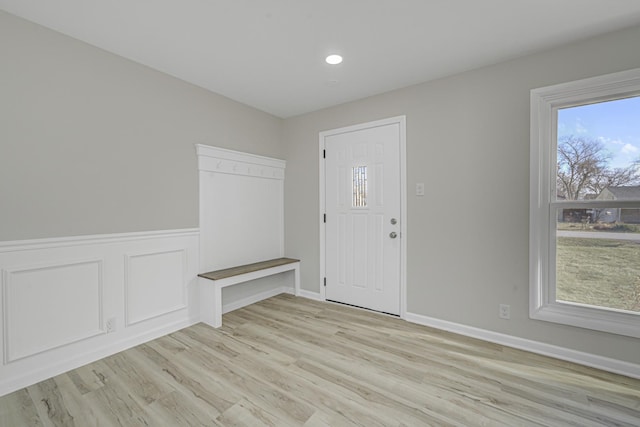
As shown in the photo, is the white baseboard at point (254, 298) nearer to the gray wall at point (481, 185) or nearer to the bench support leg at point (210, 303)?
the bench support leg at point (210, 303)

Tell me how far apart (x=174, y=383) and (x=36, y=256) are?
1.29 meters

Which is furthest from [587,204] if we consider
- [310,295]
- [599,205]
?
[310,295]

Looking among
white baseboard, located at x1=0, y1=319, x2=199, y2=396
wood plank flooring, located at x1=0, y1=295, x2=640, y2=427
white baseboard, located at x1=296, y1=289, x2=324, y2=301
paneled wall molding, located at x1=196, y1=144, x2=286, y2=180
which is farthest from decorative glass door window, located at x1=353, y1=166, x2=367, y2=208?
white baseboard, located at x1=0, y1=319, x2=199, y2=396

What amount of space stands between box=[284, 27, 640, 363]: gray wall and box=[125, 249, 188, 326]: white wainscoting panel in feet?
7.60

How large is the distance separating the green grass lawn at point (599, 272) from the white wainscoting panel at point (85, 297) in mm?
3349

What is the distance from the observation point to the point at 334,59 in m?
2.41

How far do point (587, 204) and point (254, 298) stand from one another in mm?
3387

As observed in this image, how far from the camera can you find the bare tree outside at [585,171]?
208 centimetres

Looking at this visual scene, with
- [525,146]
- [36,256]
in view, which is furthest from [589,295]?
[36,256]

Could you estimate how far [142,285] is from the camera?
8.24 feet

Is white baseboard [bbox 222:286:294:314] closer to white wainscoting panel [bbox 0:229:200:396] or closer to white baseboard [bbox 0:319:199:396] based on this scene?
white wainscoting panel [bbox 0:229:200:396]

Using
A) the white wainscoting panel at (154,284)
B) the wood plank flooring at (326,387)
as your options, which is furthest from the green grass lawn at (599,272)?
the white wainscoting panel at (154,284)

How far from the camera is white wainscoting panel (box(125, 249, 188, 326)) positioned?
2.44 meters

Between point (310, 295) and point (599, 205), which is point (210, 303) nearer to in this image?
point (310, 295)
